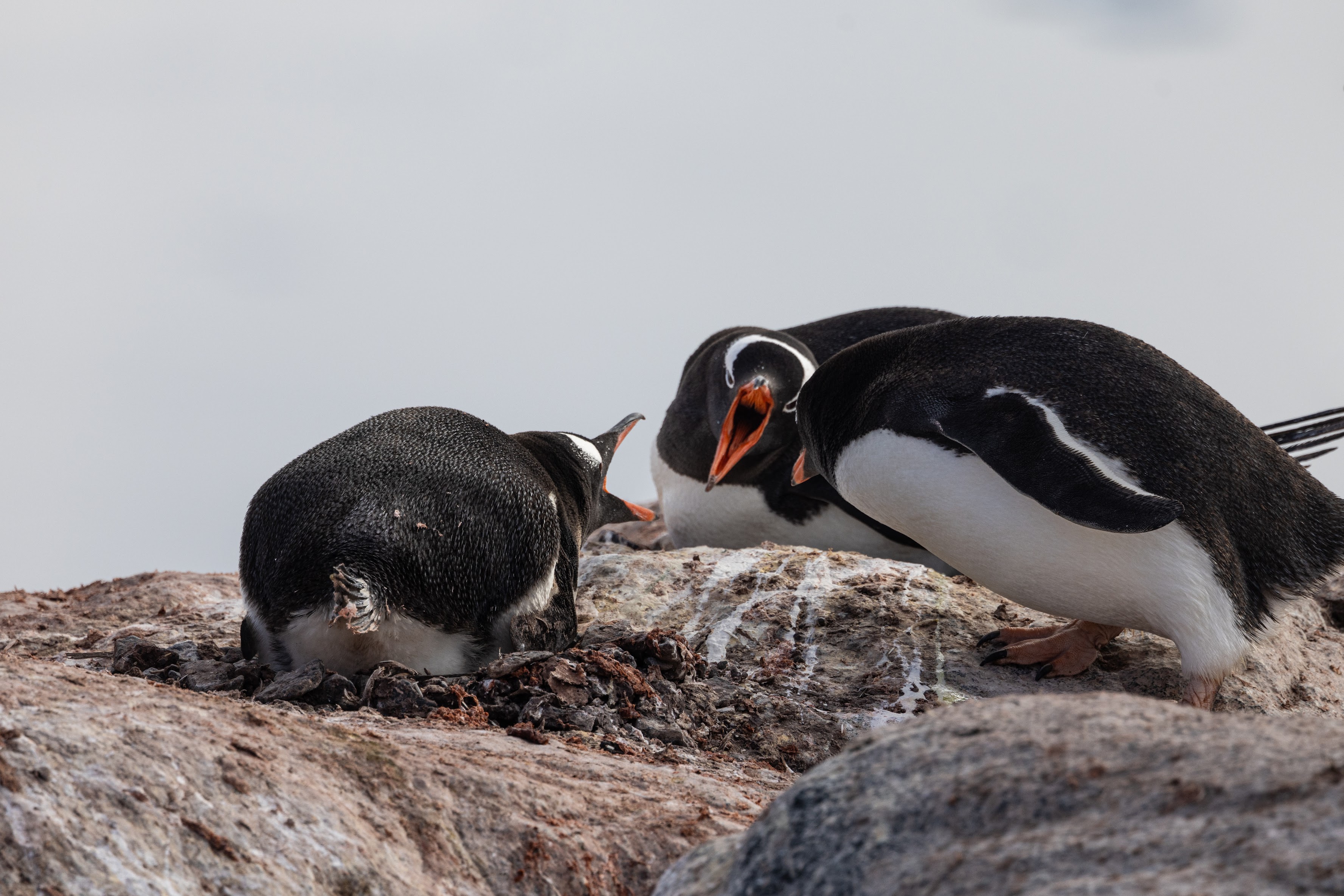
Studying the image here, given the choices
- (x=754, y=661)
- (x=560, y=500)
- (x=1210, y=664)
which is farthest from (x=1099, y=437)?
(x=560, y=500)

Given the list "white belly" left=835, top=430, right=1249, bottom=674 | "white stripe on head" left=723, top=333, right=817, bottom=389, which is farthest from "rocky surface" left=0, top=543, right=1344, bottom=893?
"white stripe on head" left=723, top=333, right=817, bottom=389

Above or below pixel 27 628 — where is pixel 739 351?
above

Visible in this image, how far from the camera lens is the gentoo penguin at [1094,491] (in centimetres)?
364

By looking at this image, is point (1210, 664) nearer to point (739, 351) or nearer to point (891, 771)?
point (891, 771)

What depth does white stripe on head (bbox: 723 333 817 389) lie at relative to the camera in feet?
19.9

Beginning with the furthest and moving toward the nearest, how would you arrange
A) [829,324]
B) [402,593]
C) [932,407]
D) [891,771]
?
[829,324] < [932,407] < [402,593] < [891,771]

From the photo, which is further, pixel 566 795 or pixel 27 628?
pixel 27 628

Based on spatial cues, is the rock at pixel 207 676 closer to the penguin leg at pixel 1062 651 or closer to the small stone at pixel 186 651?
the small stone at pixel 186 651

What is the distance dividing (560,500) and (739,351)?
1.84 meters

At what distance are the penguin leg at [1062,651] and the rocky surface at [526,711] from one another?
0.15ft

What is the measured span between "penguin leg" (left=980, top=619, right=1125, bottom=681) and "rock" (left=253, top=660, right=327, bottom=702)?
228 centimetres

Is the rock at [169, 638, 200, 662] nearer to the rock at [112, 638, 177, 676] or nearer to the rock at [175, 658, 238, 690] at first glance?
the rock at [112, 638, 177, 676]

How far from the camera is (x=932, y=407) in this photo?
3.99 m

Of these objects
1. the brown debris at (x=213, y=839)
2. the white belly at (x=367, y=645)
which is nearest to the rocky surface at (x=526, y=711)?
the brown debris at (x=213, y=839)
